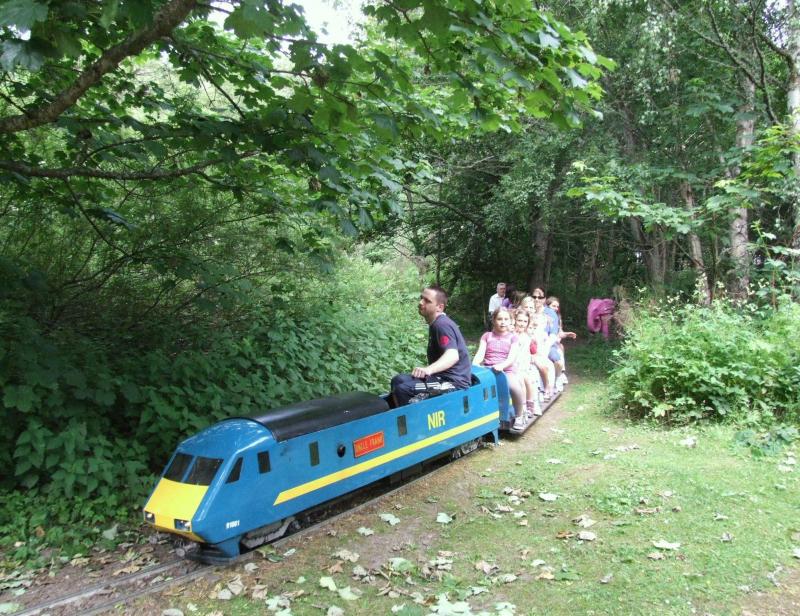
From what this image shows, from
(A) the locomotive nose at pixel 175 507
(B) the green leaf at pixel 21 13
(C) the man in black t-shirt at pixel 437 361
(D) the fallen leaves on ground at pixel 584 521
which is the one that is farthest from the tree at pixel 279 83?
(D) the fallen leaves on ground at pixel 584 521

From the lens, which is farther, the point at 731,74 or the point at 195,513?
the point at 731,74

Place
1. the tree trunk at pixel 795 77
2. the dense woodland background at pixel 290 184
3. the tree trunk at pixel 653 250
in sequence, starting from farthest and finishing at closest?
the tree trunk at pixel 653 250, the tree trunk at pixel 795 77, the dense woodland background at pixel 290 184

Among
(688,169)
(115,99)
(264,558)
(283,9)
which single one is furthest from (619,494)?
(688,169)

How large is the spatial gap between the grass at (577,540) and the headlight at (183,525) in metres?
0.44

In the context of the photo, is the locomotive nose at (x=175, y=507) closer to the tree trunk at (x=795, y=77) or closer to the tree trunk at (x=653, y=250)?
the tree trunk at (x=795, y=77)

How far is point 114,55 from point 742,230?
34.1ft

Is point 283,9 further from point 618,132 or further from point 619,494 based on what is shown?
point 618,132

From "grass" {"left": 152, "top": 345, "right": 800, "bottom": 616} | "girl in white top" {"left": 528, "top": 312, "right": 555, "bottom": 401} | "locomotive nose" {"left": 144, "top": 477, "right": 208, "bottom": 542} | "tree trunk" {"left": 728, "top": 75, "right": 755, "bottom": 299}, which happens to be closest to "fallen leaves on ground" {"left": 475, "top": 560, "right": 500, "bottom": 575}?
"grass" {"left": 152, "top": 345, "right": 800, "bottom": 616}

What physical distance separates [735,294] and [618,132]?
15.0ft

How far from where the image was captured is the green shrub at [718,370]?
23.5 ft

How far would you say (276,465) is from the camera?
170 inches

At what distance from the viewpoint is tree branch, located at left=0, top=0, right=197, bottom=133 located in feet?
11.7

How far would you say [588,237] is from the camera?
766 inches

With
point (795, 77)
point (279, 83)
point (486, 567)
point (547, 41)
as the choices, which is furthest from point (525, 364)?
point (795, 77)
